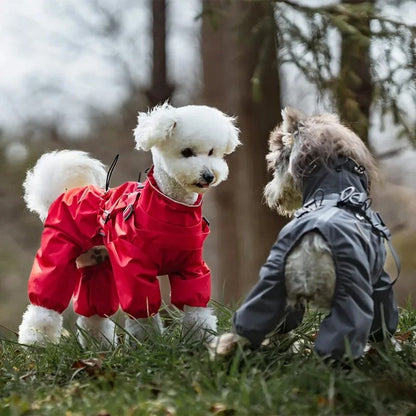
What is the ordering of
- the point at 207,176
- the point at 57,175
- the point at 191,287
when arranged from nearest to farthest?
the point at 207,176 < the point at 191,287 < the point at 57,175

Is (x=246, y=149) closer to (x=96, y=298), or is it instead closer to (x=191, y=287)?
(x=96, y=298)

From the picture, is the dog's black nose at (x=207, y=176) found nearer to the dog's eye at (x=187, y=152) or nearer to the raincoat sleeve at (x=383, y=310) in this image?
the dog's eye at (x=187, y=152)

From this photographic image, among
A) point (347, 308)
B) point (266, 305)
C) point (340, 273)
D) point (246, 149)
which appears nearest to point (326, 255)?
point (340, 273)

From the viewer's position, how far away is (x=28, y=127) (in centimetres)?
1264

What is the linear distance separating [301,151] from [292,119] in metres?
0.27

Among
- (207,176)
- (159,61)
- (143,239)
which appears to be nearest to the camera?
(207,176)

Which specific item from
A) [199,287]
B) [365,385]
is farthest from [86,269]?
[365,385]

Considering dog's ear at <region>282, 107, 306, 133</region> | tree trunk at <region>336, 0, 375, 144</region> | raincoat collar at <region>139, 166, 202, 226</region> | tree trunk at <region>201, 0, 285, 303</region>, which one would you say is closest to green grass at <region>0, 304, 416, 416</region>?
raincoat collar at <region>139, 166, 202, 226</region>

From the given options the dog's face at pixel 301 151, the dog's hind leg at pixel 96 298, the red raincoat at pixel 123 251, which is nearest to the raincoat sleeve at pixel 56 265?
the red raincoat at pixel 123 251

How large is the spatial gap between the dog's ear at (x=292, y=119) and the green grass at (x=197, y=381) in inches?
47.7

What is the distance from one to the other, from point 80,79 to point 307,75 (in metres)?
7.13

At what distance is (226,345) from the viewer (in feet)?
11.9

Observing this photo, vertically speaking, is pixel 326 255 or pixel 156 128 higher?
pixel 156 128

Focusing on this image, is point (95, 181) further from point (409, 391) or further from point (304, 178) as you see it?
point (409, 391)
